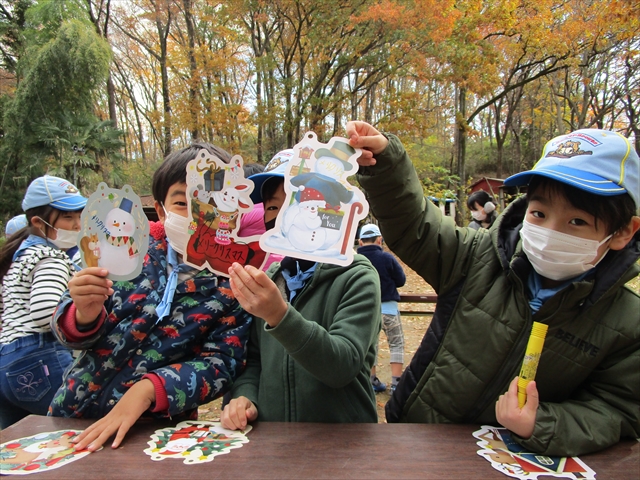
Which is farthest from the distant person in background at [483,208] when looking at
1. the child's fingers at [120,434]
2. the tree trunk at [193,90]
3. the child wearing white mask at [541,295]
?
the tree trunk at [193,90]

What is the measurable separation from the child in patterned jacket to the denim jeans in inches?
30.0

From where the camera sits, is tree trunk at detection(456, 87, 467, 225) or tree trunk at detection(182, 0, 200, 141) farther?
tree trunk at detection(456, 87, 467, 225)

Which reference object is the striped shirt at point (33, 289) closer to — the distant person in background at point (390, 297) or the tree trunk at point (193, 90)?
the distant person in background at point (390, 297)

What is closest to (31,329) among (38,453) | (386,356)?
(38,453)

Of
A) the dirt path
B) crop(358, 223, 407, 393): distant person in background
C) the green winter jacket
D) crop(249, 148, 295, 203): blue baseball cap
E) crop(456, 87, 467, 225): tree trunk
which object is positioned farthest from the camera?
crop(456, 87, 467, 225): tree trunk

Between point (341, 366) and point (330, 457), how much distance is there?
234 mm

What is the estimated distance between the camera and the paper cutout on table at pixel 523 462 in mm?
1019

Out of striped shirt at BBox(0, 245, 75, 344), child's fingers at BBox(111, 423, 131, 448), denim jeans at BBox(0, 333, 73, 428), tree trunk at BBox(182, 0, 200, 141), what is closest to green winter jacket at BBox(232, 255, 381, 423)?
child's fingers at BBox(111, 423, 131, 448)

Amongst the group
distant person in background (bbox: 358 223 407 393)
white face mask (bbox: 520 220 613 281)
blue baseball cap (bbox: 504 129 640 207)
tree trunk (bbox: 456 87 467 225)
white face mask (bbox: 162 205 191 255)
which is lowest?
distant person in background (bbox: 358 223 407 393)

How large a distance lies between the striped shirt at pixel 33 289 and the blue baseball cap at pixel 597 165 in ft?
6.58

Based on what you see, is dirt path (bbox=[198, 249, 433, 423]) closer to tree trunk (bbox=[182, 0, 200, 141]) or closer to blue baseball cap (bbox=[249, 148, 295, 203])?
blue baseball cap (bbox=[249, 148, 295, 203])

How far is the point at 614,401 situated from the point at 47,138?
13.5m

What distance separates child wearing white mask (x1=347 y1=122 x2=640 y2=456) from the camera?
1.12 m

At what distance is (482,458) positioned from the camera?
3.57ft
